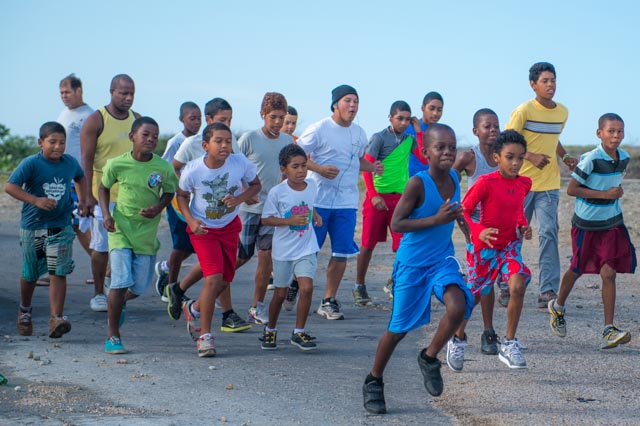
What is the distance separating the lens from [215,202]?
7770 millimetres

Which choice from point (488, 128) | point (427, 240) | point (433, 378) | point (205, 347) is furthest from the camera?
point (488, 128)

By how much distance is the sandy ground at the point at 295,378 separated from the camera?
18.4 feet

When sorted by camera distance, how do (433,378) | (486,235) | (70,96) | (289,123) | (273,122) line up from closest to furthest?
1. (433,378)
2. (486,235)
3. (273,122)
4. (70,96)
5. (289,123)

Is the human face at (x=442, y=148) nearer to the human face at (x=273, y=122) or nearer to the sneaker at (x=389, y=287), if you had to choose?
the human face at (x=273, y=122)

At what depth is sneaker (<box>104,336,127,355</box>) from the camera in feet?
23.9

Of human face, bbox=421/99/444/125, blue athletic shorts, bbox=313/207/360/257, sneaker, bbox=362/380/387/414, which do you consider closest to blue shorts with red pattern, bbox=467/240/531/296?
sneaker, bbox=362/380/387/414

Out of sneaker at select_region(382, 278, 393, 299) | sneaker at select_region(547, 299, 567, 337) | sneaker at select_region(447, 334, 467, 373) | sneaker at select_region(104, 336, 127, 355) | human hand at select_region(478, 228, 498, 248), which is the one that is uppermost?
human hand at select_region(478, 228, 498, 248)

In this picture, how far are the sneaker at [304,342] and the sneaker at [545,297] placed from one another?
10.1ft

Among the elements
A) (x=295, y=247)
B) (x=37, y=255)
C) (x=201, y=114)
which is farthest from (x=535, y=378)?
(x=201, y=114)

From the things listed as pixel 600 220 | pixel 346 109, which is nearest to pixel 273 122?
pixel 346 109

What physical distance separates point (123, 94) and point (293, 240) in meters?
2.57

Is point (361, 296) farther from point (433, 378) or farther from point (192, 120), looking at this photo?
point (433, 378)

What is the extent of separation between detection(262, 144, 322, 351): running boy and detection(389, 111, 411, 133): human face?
2534 millimetres

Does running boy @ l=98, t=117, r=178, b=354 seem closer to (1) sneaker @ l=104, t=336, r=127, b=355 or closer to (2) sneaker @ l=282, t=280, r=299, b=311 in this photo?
(1) sneaker @ l=104, t=336, r=127, b=355
